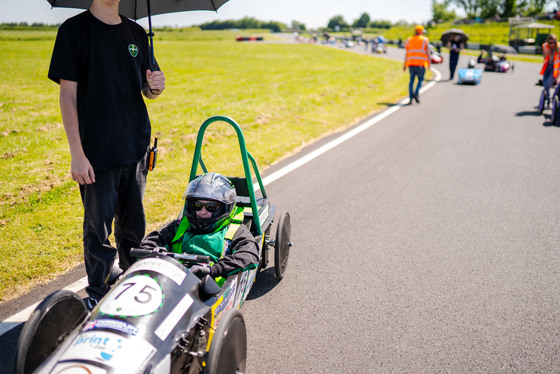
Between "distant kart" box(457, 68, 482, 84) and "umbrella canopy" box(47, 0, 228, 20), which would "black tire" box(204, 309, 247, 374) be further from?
"distant kart" box(457, 68, 482, 84)

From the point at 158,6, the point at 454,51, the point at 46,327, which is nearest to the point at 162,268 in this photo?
the point at 46,327

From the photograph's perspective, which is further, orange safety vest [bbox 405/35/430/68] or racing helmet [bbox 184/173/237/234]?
orange safety vest [bbox 405/35/430/68]

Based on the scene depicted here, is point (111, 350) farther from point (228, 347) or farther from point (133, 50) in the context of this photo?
point (133, 50)

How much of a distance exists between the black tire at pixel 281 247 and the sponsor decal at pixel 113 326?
1778 millimetres

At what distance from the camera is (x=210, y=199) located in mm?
3018

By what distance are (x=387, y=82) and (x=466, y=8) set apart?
110520 millimetres

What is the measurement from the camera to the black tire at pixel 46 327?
2.13 meters

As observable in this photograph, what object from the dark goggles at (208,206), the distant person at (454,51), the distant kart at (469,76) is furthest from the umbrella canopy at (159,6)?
the distant person at (454,51)

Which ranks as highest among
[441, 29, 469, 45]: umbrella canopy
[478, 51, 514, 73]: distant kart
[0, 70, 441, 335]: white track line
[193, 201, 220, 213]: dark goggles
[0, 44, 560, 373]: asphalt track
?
[441, 29, 469, 45]: umbrella canopy

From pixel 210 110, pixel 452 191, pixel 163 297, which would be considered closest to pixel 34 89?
pixel 210 110

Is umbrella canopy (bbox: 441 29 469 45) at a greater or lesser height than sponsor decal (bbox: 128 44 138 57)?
greater

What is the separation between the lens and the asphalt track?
120 inches

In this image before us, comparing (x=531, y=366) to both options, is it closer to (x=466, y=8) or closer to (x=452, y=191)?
(x=452, y=191)

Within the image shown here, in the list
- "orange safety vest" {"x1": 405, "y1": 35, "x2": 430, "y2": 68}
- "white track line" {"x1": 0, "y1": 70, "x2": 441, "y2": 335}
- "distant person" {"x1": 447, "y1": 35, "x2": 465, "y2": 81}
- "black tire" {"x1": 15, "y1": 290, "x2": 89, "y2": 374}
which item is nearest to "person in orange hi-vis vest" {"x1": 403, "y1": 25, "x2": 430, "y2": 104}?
"orange safety vest" {"x1": 405, "y1": 35, "x2": 430, "y2": 68}
